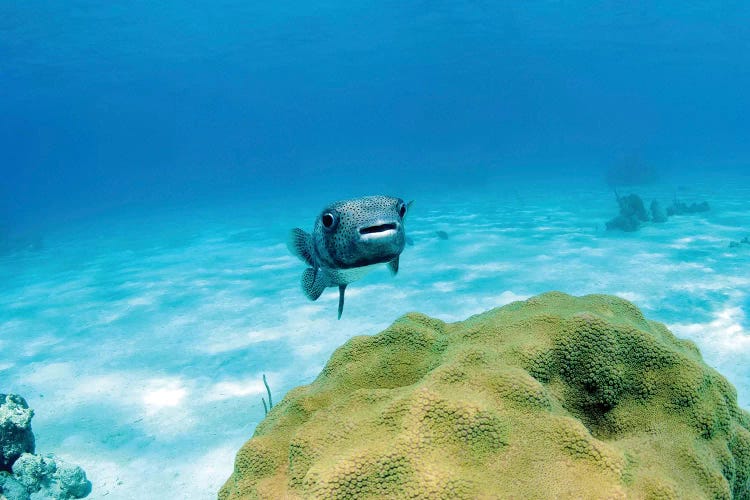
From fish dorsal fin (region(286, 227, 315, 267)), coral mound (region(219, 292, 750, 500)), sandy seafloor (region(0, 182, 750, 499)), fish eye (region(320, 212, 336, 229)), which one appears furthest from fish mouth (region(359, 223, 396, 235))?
sandy seafloor (region(0, 182, 750, 499))

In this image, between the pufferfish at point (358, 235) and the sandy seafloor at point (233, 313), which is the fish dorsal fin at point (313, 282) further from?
the sandy seafloor at point (233, 313)

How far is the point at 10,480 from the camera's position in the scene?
4801mm

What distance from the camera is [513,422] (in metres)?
2.00

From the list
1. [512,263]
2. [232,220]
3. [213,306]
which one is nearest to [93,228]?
[232,220]

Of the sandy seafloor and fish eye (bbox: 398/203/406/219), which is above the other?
fish eye (bbox: 398/203/406/219)

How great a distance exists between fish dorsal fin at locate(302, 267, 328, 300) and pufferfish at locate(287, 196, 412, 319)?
286 mm

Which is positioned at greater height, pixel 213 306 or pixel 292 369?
pixel 292 369

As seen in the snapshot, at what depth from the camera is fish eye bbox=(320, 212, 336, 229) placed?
9.13 ft

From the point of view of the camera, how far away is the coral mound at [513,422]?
1.80 meters

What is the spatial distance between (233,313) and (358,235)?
854 centimetres

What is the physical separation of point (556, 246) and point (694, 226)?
6.17 m

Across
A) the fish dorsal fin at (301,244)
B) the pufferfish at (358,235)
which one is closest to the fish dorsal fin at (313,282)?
the fish dorsal fin at (301,244)

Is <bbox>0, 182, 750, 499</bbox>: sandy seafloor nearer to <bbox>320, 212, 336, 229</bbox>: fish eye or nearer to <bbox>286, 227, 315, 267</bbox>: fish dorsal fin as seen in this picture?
<bbox>286, 227, 315, 267</bbox>: fish dorsal fin

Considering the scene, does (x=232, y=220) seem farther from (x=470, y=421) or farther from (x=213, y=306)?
(x=470, y=421)
